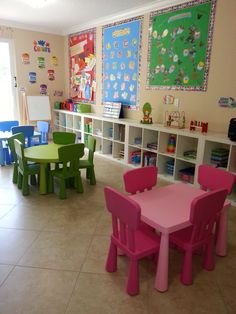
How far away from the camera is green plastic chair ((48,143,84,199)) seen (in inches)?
127

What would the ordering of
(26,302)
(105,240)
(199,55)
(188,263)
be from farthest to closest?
(199,55)
(105,240)
(188,263)
(26,302)

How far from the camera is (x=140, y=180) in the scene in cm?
226

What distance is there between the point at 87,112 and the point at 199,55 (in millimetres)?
3003

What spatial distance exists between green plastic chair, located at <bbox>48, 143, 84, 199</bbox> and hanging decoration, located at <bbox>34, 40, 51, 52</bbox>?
13.2 feet

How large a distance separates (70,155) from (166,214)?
176 cm

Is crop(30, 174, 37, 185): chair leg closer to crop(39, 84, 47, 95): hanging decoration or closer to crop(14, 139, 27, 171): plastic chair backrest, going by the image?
crop(14, 139, 27, 171): plastic chair backrest

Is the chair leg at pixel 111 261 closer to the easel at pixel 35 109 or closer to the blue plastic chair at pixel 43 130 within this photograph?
the blue plastic chair at pixel 43 130

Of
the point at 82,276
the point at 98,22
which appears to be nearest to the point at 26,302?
the point at 82,276

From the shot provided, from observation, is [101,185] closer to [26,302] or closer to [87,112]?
[26,302]

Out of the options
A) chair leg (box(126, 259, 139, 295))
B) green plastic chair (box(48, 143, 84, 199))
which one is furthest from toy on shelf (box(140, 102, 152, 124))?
chair leg (box(126, 259, 139, 295))

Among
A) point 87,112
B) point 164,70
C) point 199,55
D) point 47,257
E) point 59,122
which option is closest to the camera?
point 47,257

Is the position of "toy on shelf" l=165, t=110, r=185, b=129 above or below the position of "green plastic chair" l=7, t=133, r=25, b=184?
above

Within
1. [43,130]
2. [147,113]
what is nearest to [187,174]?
[147,113]

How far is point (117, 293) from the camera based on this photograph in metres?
1.85
